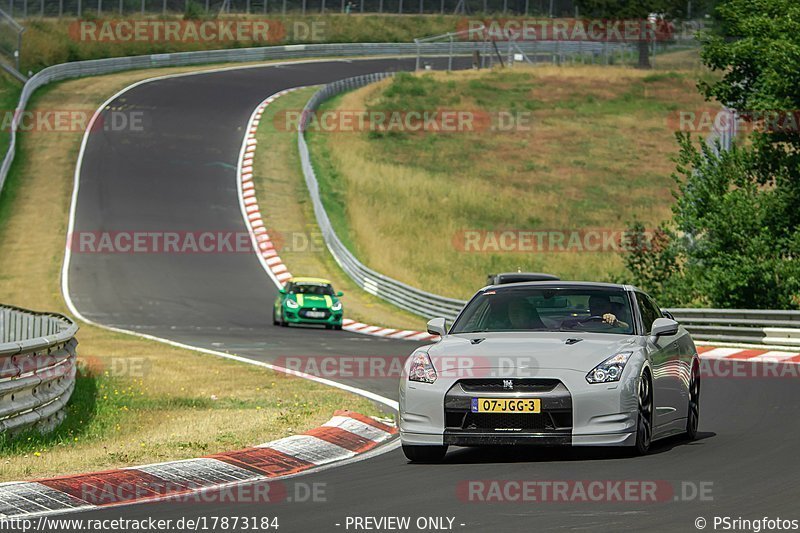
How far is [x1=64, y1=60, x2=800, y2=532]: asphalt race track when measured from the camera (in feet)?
28.1

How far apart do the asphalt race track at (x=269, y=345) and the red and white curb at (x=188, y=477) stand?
1.18 feet

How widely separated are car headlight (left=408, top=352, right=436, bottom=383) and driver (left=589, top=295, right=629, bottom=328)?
65.7 inches

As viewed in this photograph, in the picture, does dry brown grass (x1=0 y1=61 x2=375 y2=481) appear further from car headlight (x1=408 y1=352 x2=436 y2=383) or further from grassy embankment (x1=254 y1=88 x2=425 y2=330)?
grassy embankment (x1=254 y1=88 x2=425 y2=330)

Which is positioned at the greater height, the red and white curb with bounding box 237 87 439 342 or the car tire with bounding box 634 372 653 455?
the car tire with bounding box 634 372 653 455

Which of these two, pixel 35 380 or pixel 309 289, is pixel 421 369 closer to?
pixel 35 380

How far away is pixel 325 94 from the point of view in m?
69.6

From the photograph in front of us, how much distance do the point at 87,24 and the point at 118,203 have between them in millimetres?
36120

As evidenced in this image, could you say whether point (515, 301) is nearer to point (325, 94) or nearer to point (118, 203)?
point (118, 203)

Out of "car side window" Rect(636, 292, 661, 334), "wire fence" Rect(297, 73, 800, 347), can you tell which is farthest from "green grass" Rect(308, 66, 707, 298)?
"car side window" Rect(636, 292, 661, 334)

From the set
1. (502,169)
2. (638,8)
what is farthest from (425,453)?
(638,8)

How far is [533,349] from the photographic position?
431 inches

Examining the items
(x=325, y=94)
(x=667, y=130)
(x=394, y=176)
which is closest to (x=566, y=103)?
Result: (x=667, y=130)

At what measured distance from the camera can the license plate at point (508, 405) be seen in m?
10.6

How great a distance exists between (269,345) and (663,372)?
1527 centimetres
